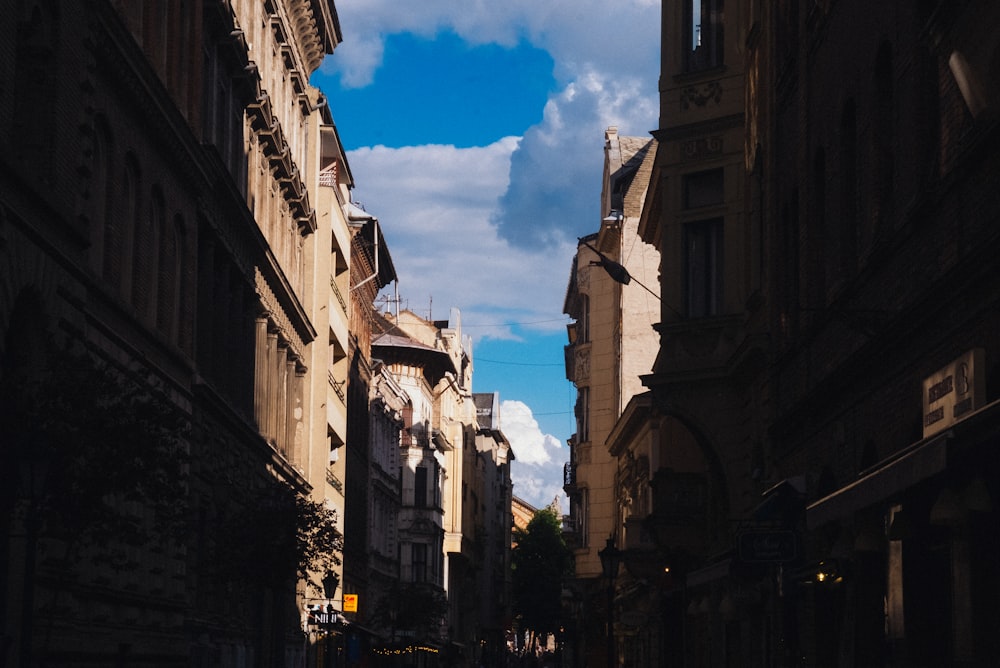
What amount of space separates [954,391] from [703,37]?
2054 cm

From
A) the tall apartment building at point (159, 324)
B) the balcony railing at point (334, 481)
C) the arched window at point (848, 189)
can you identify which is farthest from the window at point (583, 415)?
the arched window at point (848, 189)

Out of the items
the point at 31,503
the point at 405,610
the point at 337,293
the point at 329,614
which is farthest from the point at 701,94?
the point at 405,610

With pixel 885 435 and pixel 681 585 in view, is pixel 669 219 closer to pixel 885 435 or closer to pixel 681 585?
pixel 681 585

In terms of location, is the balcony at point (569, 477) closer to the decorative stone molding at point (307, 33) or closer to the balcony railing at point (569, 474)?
the balcony railing at point (569, 474)

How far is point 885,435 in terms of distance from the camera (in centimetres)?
1883

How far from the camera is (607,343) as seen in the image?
246 ft

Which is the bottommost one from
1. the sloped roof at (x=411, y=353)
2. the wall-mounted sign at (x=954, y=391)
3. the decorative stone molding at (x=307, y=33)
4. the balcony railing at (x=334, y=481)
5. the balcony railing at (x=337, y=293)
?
the wall-mounted sign at (x=954, y=391)

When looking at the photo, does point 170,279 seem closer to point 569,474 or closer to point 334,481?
point 334,481

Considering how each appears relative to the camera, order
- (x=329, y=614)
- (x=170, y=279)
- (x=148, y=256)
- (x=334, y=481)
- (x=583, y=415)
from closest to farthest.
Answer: (x=148, y=256) → (x=170, y=279) → (x=329, y=614) → (x=334, y=481) → (x=583, y=415)

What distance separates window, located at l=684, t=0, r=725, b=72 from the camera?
34.6 meters

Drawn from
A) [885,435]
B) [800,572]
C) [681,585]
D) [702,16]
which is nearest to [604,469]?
[681,585]

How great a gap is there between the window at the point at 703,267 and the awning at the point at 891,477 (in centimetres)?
1598

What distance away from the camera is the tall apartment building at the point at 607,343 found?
6894 centimetres

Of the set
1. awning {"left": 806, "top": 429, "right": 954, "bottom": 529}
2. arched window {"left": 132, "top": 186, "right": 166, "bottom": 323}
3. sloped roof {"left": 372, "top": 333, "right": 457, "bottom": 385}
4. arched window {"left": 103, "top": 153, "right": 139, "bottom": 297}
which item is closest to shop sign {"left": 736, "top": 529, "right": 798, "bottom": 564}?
awning {"left": 806, "top": 429, "right": 954, "bottom": 529}
